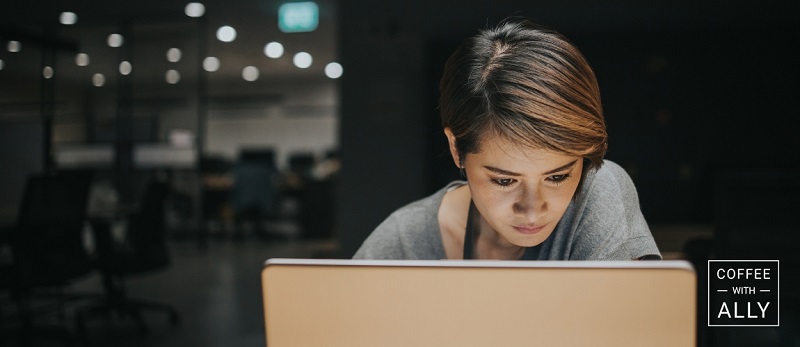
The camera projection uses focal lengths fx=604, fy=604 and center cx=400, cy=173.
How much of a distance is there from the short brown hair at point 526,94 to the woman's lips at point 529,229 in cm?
15

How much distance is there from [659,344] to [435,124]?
0.97m

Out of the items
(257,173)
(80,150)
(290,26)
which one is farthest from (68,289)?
(290,26)

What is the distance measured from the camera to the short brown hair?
3.53ft

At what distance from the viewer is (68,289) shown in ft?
17.6

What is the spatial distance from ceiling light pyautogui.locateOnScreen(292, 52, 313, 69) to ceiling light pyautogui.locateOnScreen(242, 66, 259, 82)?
891mm

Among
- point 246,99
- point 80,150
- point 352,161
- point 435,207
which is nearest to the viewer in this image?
point 435,207

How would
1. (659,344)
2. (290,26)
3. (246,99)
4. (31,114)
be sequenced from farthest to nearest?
(246,99)
(31,114)
(290,26)
(659,344)

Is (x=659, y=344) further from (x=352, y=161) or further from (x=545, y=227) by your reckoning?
(x=352, y=161)

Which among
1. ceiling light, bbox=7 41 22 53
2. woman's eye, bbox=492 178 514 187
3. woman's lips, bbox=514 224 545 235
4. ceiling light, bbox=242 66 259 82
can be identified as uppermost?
ceiling light, bbox=242 66 259 82

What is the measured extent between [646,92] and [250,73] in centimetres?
1050

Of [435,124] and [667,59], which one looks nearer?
[435,124]

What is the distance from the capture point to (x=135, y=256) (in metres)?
4.01

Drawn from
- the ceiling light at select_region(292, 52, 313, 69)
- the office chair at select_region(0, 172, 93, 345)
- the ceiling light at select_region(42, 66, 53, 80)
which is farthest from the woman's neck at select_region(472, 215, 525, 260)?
the ceiling light at select_region(292, 52, 313, 69)

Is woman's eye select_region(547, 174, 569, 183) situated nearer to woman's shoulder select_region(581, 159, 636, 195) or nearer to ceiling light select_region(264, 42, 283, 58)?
woman's shoulder select_region(581, 159, 636, 195)
